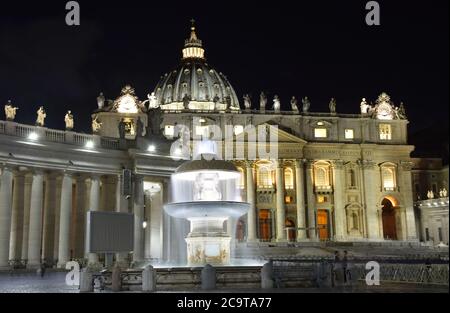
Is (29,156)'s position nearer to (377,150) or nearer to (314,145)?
(314,145)

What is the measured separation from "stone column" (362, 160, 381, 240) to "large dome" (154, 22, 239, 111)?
127 feet

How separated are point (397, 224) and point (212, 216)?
76.8 metres

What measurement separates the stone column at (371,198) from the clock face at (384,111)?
8.60 meters

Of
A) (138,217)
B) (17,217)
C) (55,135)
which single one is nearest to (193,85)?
(55,135)

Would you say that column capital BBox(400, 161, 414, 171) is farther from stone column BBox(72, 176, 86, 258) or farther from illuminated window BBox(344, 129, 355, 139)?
stone column BBox(72, 176, 86, 258)

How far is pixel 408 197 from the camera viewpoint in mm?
100812

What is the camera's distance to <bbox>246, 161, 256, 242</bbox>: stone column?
91000 mm

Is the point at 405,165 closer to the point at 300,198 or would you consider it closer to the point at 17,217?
the point at 300,198

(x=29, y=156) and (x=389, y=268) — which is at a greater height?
(x=29, y=156)

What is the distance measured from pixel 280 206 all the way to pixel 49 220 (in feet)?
178

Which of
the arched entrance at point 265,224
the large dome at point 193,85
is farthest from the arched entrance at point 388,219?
the large dome at point 193,85
